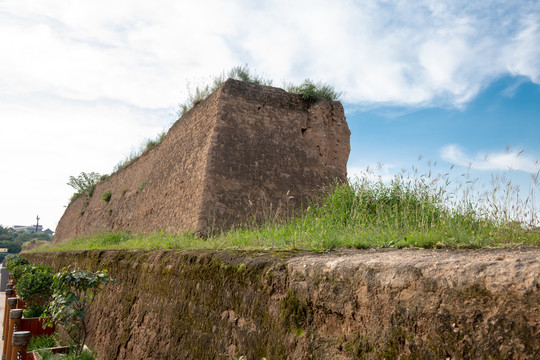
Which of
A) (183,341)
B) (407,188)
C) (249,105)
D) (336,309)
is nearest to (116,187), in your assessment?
(249,105)

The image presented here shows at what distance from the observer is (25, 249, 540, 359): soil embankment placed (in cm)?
156

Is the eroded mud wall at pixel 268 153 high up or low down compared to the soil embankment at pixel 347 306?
up

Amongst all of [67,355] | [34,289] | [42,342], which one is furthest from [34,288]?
[67,355]

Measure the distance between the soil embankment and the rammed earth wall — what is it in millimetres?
4513

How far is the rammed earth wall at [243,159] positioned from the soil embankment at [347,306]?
14.8 ft

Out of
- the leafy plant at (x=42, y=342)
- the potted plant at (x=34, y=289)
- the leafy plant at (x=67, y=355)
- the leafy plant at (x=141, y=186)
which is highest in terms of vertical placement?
the leafy plant at (x=141, y=186)

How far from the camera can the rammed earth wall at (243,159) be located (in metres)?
8.66

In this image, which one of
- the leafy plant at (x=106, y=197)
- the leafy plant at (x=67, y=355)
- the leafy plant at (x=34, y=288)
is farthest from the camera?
the leafy plant at (x=106, y=197)

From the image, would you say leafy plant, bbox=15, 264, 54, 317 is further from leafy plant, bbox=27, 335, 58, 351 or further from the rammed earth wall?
the rammed earth wall

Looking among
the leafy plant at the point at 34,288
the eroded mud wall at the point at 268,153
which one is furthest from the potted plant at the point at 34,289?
the eroded mud wall at the point at 268,153

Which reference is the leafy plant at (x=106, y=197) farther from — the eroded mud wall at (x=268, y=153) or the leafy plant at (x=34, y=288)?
the eroded mud wall at (x=268, y=153)

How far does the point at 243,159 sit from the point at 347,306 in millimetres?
7212

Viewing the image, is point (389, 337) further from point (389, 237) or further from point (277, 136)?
point (277, 136)

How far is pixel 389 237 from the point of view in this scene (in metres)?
3.66
